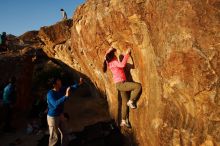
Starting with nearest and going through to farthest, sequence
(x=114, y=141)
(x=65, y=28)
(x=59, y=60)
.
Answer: (x=114, y=141) < (x=65, y=28) < (x=59, y=60)

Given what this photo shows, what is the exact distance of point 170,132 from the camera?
23.6 ft

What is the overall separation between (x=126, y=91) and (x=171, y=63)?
2201 millimetres

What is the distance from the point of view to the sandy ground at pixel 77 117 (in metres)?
12.6

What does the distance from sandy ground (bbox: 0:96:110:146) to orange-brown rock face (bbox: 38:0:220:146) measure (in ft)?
15.1

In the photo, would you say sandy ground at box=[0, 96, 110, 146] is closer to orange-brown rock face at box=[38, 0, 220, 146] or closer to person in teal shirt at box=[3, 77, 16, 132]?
person in teal shirt at box=[3, 77, 16, 132]

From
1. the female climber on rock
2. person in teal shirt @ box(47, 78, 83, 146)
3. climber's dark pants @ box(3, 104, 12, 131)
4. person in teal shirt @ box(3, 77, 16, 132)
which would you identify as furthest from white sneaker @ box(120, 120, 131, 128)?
climber's dark pants @ box(3, 104, 12, 131)

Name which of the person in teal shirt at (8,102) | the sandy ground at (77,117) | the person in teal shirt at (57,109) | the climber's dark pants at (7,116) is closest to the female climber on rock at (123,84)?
the person in teal shirt at (57,109)

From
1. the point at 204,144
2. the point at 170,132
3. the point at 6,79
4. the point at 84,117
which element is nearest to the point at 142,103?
the point at 170,132

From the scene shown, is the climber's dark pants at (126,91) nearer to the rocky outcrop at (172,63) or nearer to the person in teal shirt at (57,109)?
the rocky outcrop at (172,63)

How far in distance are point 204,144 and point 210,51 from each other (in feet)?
5.89

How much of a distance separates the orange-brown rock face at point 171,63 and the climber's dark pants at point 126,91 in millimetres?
151

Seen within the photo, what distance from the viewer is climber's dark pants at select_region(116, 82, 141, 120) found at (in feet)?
27.5

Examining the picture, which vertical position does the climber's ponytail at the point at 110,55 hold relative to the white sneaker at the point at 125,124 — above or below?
above

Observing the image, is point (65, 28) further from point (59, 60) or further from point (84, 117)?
point (84, 117)
